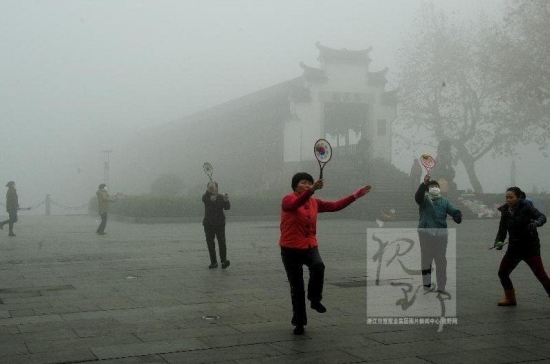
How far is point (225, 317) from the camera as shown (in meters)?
7.04

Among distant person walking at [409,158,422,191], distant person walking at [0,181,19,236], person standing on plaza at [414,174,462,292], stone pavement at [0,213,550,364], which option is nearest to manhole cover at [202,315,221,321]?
stone pavement at [0,213,550,364]

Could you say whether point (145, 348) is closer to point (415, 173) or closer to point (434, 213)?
point (434, 213)

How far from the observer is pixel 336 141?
36719mm

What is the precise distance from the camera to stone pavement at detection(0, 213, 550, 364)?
18.1 ft

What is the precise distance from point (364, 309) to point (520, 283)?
3.26m

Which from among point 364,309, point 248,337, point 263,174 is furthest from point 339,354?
point 263,174

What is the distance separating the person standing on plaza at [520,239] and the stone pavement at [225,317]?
1.10ft

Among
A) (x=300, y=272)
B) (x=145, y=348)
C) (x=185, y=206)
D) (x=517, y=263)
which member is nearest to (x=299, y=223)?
(x=300, y=272)

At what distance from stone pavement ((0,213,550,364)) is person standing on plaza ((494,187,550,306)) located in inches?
13.2

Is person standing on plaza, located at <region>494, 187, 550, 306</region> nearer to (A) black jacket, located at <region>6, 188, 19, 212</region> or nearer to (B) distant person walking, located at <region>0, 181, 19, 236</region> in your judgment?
(B) distant person walking, located at <region>0, 181, 19, 236</region>

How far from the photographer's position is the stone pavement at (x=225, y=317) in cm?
550

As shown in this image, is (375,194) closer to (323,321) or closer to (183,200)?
(183,200)

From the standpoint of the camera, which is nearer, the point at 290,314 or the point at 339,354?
the point at 339,354

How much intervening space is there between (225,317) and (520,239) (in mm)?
3455
